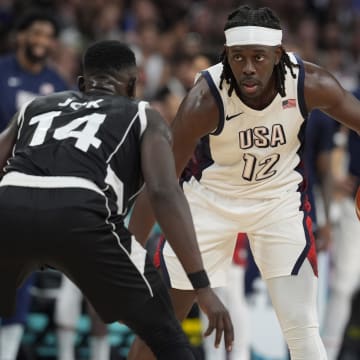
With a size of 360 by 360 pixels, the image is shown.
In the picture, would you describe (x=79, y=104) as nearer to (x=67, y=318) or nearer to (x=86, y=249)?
(x=86, y=249)

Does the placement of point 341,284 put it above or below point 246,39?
below

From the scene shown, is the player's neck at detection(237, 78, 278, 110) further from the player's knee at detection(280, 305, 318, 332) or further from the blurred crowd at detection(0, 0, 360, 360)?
the blurred crowd at detection(0, 0, 360, 360)

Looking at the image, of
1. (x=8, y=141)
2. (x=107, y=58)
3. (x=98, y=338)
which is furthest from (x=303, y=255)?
(x=98, y=338)

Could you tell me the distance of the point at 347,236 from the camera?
8625 millimetres

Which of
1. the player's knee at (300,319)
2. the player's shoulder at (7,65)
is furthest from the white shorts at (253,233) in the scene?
the player's shoulder at (7,65)

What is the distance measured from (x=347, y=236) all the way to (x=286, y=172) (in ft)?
10.4

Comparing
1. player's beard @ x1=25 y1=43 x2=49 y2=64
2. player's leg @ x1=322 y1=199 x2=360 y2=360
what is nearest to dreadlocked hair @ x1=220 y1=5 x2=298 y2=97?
player's beard @ x1=25 y1=43 x2=49 y2=64

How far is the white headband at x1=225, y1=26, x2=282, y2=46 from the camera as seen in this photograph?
5.23 m

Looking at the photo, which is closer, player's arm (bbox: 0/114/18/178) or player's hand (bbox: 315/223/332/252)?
player's arm (bbox: 0/114/18/178)

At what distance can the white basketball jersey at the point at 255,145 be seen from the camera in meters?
5.37

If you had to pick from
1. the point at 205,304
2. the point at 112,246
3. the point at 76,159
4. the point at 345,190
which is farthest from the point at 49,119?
the point at 345,190

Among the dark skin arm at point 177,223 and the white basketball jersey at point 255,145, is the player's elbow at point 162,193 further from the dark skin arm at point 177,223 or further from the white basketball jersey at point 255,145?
the white basketball jersey at point 255,145

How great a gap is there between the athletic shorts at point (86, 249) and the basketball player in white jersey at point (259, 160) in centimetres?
100

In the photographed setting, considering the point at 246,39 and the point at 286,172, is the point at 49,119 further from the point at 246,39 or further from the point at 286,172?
the point at 286,172
